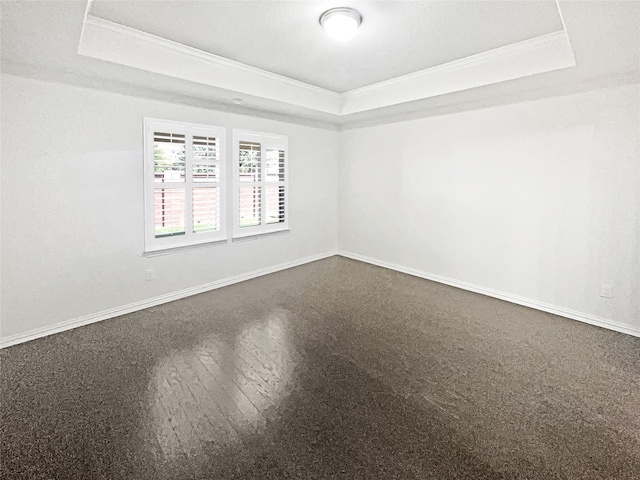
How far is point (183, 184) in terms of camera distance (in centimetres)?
422

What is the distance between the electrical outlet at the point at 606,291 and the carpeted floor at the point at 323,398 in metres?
0.36

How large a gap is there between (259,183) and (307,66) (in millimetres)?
1805

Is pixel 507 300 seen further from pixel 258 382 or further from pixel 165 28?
pixel 165 28

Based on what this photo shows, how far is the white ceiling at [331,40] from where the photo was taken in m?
2.59

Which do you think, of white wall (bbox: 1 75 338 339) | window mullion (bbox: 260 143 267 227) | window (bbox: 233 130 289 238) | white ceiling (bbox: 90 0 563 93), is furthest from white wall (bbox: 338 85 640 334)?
white wall (bbox: 1 75 338 339)

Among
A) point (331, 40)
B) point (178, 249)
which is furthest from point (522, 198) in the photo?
point (178, 249)

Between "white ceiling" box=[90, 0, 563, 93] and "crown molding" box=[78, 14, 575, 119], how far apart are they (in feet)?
0.37

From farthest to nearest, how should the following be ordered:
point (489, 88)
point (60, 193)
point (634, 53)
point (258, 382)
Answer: point (489, 88) → point (60, 193) → point (634, 53) → point (258, 382)

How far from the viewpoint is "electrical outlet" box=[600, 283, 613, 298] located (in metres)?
3.51

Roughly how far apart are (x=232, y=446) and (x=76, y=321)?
2.51 m

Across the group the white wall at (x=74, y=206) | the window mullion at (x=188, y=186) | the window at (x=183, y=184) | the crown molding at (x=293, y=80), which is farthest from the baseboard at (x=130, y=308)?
the crown molding at (x=293, y=80)

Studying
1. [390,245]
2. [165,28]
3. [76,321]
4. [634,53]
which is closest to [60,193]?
[76,321]

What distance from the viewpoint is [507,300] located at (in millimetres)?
4289

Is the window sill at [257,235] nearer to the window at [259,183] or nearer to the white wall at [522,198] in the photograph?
the window at [259,183]
